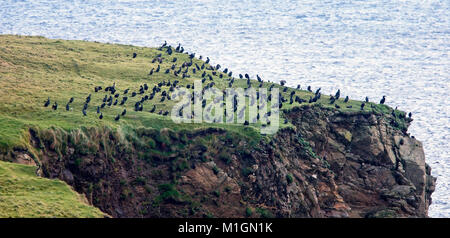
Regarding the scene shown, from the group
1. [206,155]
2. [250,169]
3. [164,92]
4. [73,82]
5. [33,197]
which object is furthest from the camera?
[73,82]

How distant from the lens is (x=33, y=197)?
5828cm

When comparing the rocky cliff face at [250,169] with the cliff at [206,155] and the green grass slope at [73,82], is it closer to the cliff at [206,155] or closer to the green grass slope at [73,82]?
the cliff at [206,155]

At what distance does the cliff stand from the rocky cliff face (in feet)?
0.41

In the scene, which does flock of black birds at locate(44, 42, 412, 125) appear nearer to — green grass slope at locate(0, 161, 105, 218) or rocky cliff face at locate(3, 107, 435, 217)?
rocky cliff face at locate(3, 107, 435, 217)

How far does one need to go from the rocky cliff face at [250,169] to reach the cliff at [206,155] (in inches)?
5.0

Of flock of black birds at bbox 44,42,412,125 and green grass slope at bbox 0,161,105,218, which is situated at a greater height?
flock of black birds at bbox 44,42,412,125

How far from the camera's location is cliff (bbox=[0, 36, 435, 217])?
7306 centimetres

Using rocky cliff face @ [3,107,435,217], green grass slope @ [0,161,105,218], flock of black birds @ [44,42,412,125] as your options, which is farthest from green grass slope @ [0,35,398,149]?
green grass slope @ [0,161,105,218]

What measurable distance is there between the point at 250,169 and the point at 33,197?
29.0m

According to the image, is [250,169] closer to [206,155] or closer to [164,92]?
[206,155]

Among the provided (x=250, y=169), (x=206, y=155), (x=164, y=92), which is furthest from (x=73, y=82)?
(x=250, y=169)

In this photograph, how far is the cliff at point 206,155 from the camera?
240 feet
